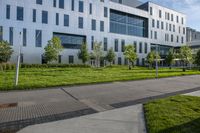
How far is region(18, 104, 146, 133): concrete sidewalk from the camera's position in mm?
5281

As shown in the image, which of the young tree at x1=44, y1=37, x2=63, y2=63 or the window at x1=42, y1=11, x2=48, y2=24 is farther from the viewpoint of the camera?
the window at x1=42, y1=11, x2=48, y2=24

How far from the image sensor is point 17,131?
5.22 meters

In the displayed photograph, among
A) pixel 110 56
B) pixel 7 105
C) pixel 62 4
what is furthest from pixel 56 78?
pixel 62 4

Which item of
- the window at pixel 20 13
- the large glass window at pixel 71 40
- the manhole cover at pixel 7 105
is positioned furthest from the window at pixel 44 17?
the manhole cover at pixel 7 105

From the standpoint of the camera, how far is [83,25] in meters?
49.0

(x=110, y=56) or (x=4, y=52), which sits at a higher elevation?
(x=110, y=56)

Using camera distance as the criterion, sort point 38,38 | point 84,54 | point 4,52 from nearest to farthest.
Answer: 1. point 4,52
2. point 38,38
3. point 84,54

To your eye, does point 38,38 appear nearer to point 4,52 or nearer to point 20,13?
point 20,13

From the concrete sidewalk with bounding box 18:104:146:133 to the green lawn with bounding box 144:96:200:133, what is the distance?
344mm

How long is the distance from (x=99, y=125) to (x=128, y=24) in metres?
58.8

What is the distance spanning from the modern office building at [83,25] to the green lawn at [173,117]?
123 feet

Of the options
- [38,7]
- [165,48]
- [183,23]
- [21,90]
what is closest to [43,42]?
[38,7]

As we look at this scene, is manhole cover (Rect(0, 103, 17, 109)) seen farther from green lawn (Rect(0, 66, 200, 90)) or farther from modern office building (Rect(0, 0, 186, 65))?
modern office building (Rect(0, 0, 186, 65))

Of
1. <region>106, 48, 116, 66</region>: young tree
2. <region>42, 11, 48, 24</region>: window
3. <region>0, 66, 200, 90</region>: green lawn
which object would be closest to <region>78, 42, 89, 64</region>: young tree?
<region>106, 48, 116, 66</region>: young tree
